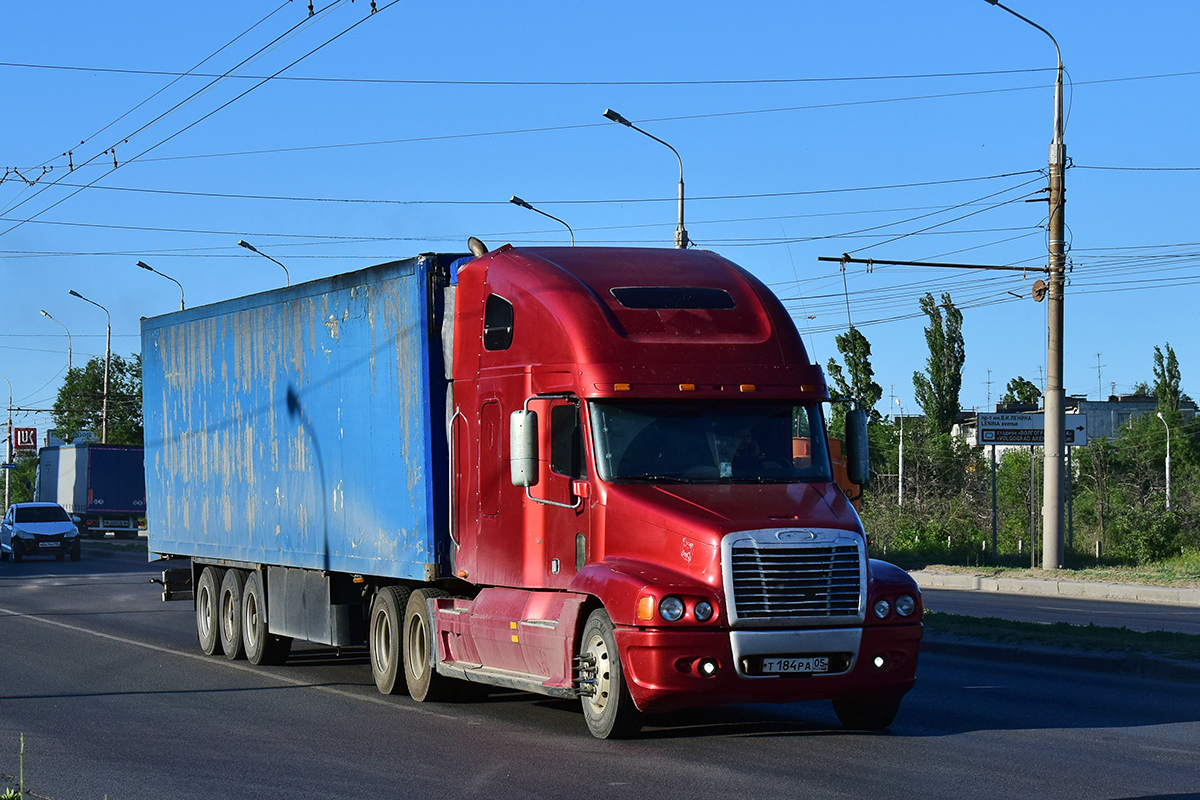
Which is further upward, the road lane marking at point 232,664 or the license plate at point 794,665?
the license plate at point 794,665

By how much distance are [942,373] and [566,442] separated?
65.9 metres

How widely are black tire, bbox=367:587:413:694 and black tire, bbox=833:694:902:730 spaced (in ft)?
13.0

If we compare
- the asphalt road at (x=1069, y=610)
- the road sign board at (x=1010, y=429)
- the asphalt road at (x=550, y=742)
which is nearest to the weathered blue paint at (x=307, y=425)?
the asphalt road at (x=550, y=742)

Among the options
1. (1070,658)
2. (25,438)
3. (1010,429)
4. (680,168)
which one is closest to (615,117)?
(680,168)

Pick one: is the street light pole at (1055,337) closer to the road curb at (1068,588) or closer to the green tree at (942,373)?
the road curb at (1068,588)

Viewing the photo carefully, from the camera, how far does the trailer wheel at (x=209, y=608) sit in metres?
17.1

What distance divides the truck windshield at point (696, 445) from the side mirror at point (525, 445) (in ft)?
1.35

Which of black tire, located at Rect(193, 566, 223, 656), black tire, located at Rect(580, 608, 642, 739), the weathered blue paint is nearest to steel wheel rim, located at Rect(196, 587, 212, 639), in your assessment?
black tire, located at Rect(193, 566, 223, 656)

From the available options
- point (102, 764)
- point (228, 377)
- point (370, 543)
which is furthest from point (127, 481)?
point (102, 764)

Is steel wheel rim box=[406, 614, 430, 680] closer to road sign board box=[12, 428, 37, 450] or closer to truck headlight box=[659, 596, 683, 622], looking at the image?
truck headlight box=[659, 596, 683, 622]

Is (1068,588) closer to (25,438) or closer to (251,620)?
(251,620)

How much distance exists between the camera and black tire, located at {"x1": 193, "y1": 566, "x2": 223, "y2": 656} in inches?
672

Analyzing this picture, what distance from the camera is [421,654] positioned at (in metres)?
12.4

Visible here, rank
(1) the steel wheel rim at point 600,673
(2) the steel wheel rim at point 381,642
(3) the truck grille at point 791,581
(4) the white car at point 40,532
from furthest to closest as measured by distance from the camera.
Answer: (4) the white car at point 40,532
(2) the steel wheel rim at point 381,642
(1) the steel wheel rim at point 600,673
(3) the truck grille at point 791,581
